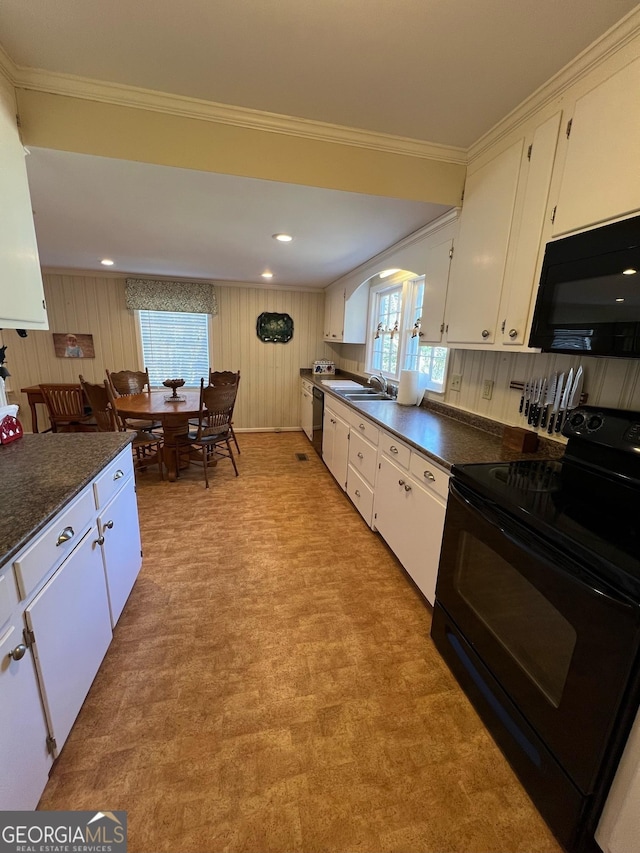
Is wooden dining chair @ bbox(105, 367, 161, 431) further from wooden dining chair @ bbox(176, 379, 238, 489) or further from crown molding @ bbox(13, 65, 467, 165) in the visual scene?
crown molding @ bbox(13, 65, 467, 165)

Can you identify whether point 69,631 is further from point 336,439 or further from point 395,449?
point 336,439

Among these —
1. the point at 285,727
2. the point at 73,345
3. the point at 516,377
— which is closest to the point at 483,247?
the point at 516,377

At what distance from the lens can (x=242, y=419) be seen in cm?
520

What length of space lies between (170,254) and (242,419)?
8.10 ft

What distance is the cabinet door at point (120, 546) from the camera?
4.91 feet

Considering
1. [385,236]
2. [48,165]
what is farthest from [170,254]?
[385,236]

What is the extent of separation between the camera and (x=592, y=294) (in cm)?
116

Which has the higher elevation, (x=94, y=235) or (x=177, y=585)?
(x=94, y=235)

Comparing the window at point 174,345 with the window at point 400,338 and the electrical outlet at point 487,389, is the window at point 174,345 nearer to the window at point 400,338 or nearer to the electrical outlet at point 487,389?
the window at point 400,338

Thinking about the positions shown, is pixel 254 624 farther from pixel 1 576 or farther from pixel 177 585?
pixel 1 576

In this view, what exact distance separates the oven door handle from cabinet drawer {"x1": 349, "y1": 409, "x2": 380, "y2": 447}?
0.95m

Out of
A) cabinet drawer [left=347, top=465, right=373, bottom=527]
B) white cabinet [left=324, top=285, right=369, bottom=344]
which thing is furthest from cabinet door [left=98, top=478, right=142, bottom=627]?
white cabinet [left=324, top=285, right=369, bottom=344]

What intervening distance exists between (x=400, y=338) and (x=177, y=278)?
3.10 meters

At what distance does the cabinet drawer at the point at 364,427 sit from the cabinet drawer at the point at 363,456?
1.8 inches
